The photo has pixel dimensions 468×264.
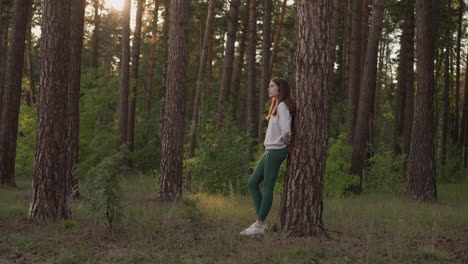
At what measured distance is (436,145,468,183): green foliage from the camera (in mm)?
28109

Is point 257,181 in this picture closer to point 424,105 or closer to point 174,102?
point 174,102

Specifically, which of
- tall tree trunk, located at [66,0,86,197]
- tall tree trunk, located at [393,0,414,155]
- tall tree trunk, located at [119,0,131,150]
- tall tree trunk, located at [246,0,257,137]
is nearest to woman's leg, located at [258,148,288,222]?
tall tree trunk, located at [66,0,86,197]

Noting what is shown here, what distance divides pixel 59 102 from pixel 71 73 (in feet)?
12.5

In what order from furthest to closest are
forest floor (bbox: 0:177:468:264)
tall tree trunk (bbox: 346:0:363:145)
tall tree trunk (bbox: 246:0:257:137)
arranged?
tall tree trunk (bbox: 246:0:257:137)
tall tree trunk (bbox: 346:0:363:145)
forest floor (bbox: 0:177:468:264)

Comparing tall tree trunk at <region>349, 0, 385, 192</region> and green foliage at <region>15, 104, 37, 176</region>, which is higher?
tall tree trunk at <region>349, 0, 385, 192</region>

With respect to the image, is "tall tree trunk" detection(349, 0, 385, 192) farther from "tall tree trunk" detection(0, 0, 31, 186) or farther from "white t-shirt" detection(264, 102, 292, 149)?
"tall tree trunk" detection(0, 0, 31, 186)

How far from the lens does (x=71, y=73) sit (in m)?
12.7

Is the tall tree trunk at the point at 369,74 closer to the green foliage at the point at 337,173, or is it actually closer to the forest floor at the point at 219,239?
the green foliage at the point at 337,173

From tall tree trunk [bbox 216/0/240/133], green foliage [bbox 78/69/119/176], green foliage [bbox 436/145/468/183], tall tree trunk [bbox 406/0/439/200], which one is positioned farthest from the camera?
green foliage [bbox 436/145/468/183]

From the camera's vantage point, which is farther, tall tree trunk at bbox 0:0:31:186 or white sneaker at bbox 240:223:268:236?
tall tree trunk at bbox 0:0:31:186

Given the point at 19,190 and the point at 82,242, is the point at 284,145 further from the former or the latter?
the point at 19,190

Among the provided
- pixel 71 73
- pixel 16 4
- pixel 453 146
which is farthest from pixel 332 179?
pixel 453 146

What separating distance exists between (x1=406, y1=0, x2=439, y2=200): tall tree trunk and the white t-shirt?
779cm

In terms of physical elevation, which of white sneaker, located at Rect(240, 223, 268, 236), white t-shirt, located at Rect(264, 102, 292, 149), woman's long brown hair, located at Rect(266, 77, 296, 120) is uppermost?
woman's long brown hair, located at Rect(266, 77, 296, 120)
